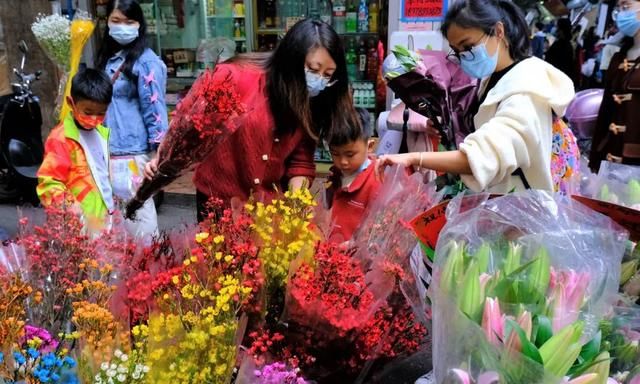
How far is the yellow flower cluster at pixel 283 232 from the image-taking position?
1.40 meters

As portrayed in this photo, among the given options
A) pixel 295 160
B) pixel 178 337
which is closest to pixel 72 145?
pixel 295 160

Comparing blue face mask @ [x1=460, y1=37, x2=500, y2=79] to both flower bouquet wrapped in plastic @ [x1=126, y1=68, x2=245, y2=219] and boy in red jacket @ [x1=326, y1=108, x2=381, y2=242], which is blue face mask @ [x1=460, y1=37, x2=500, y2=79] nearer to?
boy in red jacket @ [x1=326, y1=108, x2=381, y2=242]

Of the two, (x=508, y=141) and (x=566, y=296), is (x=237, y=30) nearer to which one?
(x=508, y=141)

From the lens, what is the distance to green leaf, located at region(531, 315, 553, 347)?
1023 millimetres

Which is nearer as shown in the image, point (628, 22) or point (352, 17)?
point (628, 22)

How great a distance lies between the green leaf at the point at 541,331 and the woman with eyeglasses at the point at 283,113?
1190mm

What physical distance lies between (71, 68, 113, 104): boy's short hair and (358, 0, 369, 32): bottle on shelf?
4.03 meters

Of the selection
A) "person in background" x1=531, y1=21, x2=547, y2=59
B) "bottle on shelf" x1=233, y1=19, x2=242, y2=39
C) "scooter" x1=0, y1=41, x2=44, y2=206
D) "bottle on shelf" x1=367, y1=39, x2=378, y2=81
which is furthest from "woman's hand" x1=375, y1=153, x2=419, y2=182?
"person in background" x1=531, y1=21, x2=547, y2=59

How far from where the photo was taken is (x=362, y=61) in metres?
6.27

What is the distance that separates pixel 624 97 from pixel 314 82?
2577 mm

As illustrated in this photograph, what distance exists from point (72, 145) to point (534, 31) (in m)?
7.58

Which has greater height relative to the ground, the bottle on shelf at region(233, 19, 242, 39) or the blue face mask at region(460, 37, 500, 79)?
the bottle on shelf at region(233, 19, 242, 39)

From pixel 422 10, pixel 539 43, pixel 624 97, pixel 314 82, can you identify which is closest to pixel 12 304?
pixel 314 82

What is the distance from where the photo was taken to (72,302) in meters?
1.32
